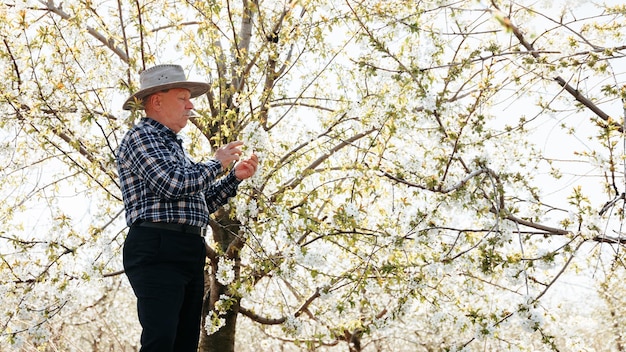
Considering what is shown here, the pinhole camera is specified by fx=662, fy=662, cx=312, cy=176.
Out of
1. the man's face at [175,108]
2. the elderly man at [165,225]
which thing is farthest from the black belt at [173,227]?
the man's face at [175,108]

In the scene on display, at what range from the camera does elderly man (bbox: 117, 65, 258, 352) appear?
243 centimetres

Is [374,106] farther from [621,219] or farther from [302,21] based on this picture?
[621,219]

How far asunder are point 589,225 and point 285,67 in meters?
2.56

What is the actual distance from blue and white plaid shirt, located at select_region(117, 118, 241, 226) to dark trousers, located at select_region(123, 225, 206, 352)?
7 cm

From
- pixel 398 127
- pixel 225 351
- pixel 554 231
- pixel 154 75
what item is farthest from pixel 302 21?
pixel 225 351

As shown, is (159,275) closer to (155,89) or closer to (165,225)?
(165,225)

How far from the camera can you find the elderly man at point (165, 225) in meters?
2.43

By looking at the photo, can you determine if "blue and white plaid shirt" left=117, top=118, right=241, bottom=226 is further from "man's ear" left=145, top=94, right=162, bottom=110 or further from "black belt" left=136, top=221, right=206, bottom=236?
"man's ear" left=145, top=94, right=162, bottom=110

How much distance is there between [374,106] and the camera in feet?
13.0

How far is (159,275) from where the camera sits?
8.04ft

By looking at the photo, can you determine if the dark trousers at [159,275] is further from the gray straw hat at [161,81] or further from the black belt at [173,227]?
the gray straw hat at [161,81]

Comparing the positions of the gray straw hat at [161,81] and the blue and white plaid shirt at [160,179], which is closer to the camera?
the blue and white plaid shirt at [160,179]

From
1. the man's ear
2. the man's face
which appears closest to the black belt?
the man's face

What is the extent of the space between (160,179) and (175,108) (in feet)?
1.56
